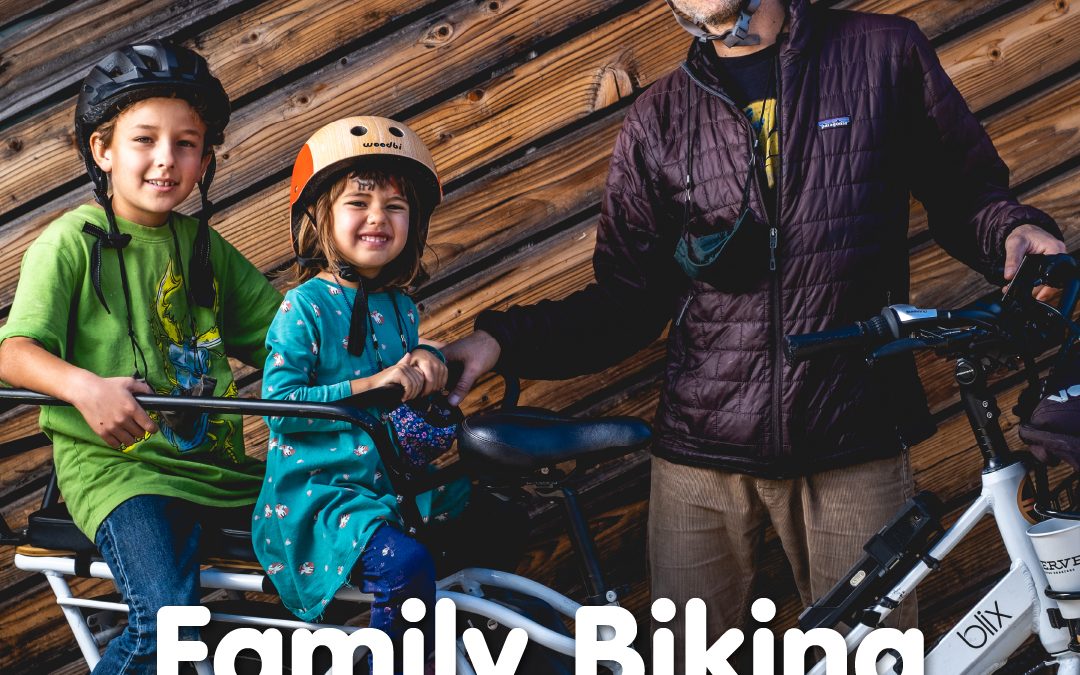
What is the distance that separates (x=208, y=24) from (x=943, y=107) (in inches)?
83.7

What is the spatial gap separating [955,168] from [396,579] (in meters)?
1.66

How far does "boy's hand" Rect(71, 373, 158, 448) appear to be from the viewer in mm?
2391

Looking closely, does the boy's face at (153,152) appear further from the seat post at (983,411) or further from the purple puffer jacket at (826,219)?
the seat post at (983,411)

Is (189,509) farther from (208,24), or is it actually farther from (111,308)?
(208,24)

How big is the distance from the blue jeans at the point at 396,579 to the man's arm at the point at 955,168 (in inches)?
58.4

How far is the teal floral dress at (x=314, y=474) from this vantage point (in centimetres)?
250

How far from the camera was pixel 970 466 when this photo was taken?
12.9 ft

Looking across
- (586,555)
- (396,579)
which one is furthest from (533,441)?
(396,579)

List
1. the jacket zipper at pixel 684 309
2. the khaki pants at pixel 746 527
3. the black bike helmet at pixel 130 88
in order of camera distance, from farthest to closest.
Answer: the jacket zipper at pixel 684 309
the khaki pants at pixel 746 527
the black bike helmet at pixel 130 88

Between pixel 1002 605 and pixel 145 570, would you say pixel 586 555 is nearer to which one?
pixel 1002 605

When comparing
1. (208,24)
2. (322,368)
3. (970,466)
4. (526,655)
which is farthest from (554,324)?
(970,466)

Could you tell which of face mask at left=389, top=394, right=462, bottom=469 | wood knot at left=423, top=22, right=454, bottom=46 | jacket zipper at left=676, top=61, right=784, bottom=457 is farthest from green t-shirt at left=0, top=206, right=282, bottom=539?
jacket zipper at left=676, top=61, right=784, bottom=457

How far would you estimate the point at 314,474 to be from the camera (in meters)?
2.57

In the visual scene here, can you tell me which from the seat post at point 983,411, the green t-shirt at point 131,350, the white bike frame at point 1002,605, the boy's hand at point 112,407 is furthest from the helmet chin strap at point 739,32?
the boy's hand at point 112,407
